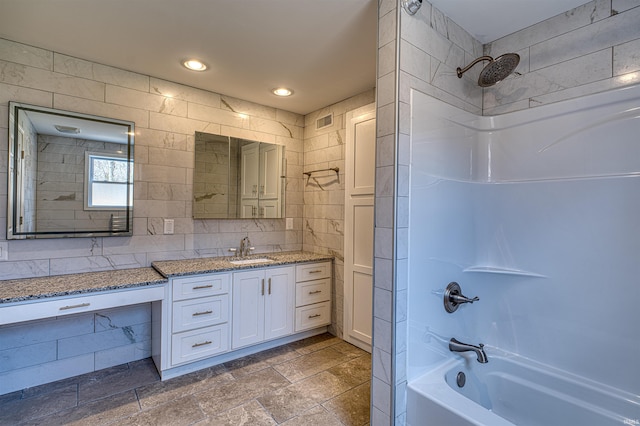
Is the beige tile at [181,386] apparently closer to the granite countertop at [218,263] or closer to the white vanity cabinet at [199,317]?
the white vanity cabinet at [199,317]

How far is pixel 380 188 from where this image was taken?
5.47 feet

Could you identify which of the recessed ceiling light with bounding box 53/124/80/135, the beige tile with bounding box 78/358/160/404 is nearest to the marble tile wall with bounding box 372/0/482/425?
the beige tile with bounding box 78/358/160/404

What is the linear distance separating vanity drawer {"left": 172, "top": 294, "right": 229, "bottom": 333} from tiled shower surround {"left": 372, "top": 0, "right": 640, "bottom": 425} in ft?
4.63

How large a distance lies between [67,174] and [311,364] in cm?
244

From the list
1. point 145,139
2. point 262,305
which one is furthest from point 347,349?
point 145,139

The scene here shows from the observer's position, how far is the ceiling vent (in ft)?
11.0

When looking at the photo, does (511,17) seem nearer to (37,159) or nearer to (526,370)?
(526,370)

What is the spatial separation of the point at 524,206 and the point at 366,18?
1523mm

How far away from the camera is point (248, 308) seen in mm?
2734

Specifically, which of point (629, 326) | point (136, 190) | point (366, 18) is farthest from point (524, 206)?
point (136, 190)

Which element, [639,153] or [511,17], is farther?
[511,17]

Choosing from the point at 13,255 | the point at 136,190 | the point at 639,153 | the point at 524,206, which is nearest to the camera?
the point at 639,153

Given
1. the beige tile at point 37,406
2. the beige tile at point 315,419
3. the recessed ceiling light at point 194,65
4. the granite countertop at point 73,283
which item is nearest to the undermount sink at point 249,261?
the granite countertop at point 73,283

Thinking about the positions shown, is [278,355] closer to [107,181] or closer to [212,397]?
[212,397]
